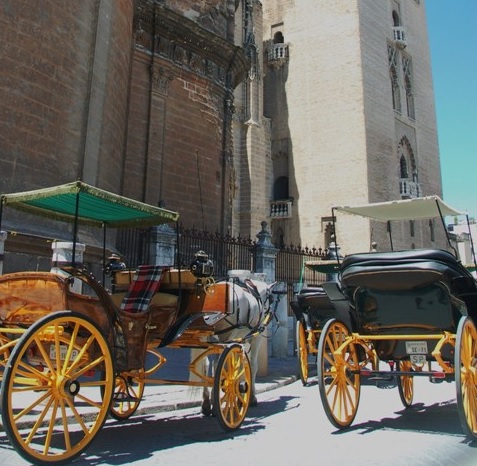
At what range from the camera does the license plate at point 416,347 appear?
4504mm

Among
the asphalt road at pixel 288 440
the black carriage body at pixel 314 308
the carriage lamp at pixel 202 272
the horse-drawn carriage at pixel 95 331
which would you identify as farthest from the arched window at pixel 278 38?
the carriage lamp at pixel 202 272

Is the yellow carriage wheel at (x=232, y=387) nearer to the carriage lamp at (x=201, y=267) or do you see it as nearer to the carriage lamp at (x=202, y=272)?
the carriage lamp at (x=202, y=272)

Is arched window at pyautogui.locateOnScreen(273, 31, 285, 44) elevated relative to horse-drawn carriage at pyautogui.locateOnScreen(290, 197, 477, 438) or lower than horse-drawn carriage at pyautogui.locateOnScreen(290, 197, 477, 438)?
elevated

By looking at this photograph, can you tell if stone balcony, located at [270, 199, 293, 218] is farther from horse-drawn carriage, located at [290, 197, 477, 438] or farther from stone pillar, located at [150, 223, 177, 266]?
horse-drawn carriage, located at [290, 197, 477, 438]

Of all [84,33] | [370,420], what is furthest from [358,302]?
[84,33]

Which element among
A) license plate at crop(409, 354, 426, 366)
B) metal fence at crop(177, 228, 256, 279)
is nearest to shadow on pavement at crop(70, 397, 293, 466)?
license plate at crop(409, 354, 426, 366)

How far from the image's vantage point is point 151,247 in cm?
994

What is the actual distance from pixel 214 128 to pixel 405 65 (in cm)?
2095

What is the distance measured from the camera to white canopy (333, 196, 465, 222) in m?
6.83

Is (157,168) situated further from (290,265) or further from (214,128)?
(290,265)

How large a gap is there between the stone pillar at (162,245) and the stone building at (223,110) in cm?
94

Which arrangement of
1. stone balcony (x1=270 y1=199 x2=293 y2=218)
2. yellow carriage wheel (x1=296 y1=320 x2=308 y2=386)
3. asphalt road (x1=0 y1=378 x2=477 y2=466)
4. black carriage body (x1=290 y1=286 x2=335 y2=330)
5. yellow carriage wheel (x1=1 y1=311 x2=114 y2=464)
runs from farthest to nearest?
stone balcony (x1=270 y1=199 x2=293 y2=218)
black carriage body (x1=290 y1=286 x2=335 y2=330)
yellow carriage wheel (x1=296 y1=320 x2=308 y2=386)
asphalt road (x1=0 y1=378 x2=477 y2=466)
yellow carriage wheel (x1=1 y1=311 x2=114 y2=464)

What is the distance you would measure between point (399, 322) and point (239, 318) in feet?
6.02

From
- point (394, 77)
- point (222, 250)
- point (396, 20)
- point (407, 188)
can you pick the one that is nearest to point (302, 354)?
point (222, 250)
